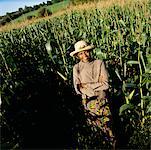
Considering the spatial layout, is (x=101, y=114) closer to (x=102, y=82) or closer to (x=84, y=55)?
(x=102, y=82)

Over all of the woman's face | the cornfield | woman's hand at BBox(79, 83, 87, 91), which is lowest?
the cornfield

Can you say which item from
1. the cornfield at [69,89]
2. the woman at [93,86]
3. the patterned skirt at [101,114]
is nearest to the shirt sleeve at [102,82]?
the woman at [93,86]

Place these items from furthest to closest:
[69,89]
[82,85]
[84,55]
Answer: [69,89], [82,85], [84,55]

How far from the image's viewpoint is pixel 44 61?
654 centimetres

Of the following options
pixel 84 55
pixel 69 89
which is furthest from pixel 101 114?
pixel 69 89

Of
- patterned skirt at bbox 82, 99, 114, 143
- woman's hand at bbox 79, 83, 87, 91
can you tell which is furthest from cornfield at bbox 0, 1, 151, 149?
woman's hand at bbox 79, 83, 87, 91

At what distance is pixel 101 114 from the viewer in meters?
4.50

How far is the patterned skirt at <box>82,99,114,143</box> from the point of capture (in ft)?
14.7

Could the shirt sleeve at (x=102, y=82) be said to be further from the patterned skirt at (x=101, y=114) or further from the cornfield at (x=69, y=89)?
the cornfield at (x=69, y=89)

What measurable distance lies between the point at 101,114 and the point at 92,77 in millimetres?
430

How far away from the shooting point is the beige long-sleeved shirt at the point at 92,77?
4.40 metres

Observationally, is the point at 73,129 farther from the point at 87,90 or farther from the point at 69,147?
the point at 87,90

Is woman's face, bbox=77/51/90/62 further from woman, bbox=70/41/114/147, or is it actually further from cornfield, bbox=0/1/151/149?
cornfield, bbox=0/1/151/149

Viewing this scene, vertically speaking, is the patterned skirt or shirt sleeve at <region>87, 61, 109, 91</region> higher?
shirt sleeve at <region>87, 61, 109, 91</region>
